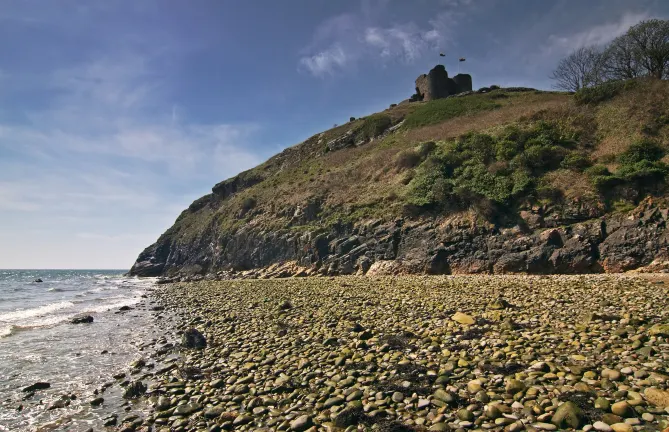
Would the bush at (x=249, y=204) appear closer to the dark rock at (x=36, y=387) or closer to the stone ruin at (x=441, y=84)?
the stone ruin at (x=441, y=84)

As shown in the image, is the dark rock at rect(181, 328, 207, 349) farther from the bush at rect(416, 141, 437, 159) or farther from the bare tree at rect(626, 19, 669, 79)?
the bare tree at rect(626, 19, 669, 79)

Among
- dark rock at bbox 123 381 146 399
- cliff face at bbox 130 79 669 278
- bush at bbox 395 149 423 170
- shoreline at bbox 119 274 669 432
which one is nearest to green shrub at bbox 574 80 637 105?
cliff face at bbox 130 79 669 278

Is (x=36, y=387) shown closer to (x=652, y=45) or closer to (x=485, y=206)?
(x=485, y=206)

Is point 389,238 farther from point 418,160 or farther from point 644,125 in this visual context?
point 644,125

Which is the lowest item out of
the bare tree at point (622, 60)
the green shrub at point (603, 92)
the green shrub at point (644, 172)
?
the green shrub at point (644, 172)

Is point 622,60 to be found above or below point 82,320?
above

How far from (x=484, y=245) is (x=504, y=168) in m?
8.18

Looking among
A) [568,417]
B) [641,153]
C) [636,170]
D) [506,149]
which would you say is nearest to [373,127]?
[506,149]

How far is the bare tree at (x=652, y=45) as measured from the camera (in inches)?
1689

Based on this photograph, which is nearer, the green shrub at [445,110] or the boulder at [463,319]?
the boulder at [463,319]

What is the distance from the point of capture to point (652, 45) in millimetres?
43812

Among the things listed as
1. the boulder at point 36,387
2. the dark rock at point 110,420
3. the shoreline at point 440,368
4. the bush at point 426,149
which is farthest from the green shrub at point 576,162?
the boulder at point 36,387

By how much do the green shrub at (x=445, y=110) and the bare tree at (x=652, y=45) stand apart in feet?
59.8

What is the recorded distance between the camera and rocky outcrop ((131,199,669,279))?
64.0 feet
